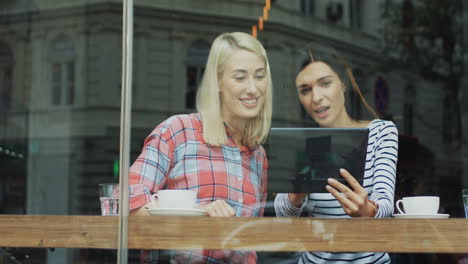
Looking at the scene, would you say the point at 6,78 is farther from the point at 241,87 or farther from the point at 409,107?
the point at 241,87

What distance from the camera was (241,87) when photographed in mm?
2381

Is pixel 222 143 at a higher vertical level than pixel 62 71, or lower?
lower

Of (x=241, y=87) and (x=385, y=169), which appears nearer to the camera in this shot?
(x=385, y=169)

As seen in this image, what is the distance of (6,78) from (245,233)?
7.41 metres

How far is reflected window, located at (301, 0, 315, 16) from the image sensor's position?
16.8 ft

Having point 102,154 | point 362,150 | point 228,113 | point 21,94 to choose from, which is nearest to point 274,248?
point 362,150

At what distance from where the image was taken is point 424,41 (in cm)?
746

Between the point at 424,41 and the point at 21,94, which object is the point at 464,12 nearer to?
the point at 424,41

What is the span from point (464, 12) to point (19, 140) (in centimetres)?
545

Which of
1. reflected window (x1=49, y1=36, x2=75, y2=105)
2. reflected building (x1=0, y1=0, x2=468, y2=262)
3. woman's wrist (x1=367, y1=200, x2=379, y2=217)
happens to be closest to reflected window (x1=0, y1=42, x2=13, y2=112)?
reflected building (x1=0, y1=0, x2=468, y2=262)

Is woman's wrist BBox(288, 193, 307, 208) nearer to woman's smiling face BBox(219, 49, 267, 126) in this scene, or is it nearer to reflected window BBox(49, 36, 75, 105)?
woman's smiling face BBox(219, 49, 267, 126)

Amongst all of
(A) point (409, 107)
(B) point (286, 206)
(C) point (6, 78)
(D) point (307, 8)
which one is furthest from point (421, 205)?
(C) point (6, 78)

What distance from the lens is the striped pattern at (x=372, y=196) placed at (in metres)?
2.02

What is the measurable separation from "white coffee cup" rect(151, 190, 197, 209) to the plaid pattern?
0.15m
